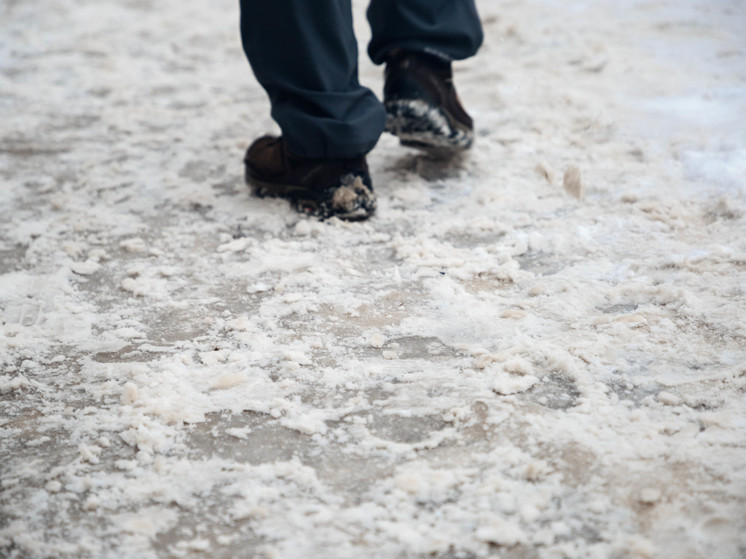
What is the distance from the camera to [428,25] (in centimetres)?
169

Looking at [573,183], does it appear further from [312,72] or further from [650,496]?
[650,496]

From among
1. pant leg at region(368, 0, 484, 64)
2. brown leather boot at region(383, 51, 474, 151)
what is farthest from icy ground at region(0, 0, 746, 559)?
pant leg at region(368, 0, 484, 64)

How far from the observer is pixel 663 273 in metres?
1.27

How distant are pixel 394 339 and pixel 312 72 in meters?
0.66

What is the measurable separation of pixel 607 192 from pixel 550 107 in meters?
0.59

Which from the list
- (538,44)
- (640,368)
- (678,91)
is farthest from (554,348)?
(538,44)

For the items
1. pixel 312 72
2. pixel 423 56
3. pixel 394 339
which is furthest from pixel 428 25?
pixel 394 339

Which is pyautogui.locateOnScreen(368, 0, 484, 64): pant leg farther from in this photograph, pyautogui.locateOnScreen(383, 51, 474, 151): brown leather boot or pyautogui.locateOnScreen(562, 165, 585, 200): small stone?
pyautogui.locateOnScreen(562, 165, 585, 200): small stone

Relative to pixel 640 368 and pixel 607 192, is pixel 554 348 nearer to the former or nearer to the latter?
pixel 640 368

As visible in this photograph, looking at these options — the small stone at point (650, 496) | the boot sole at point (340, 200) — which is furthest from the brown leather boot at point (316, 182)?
the small stone at point (650, 496)

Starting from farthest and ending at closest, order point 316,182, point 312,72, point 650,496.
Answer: point 316,182 → point 312,72 → point 650,496

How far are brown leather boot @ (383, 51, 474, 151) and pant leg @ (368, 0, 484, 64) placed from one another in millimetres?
29

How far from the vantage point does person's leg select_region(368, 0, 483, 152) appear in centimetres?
168

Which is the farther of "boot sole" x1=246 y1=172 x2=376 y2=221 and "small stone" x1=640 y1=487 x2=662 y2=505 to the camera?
"boot sole" x1=246 y1=172 x2=376 y2=221
